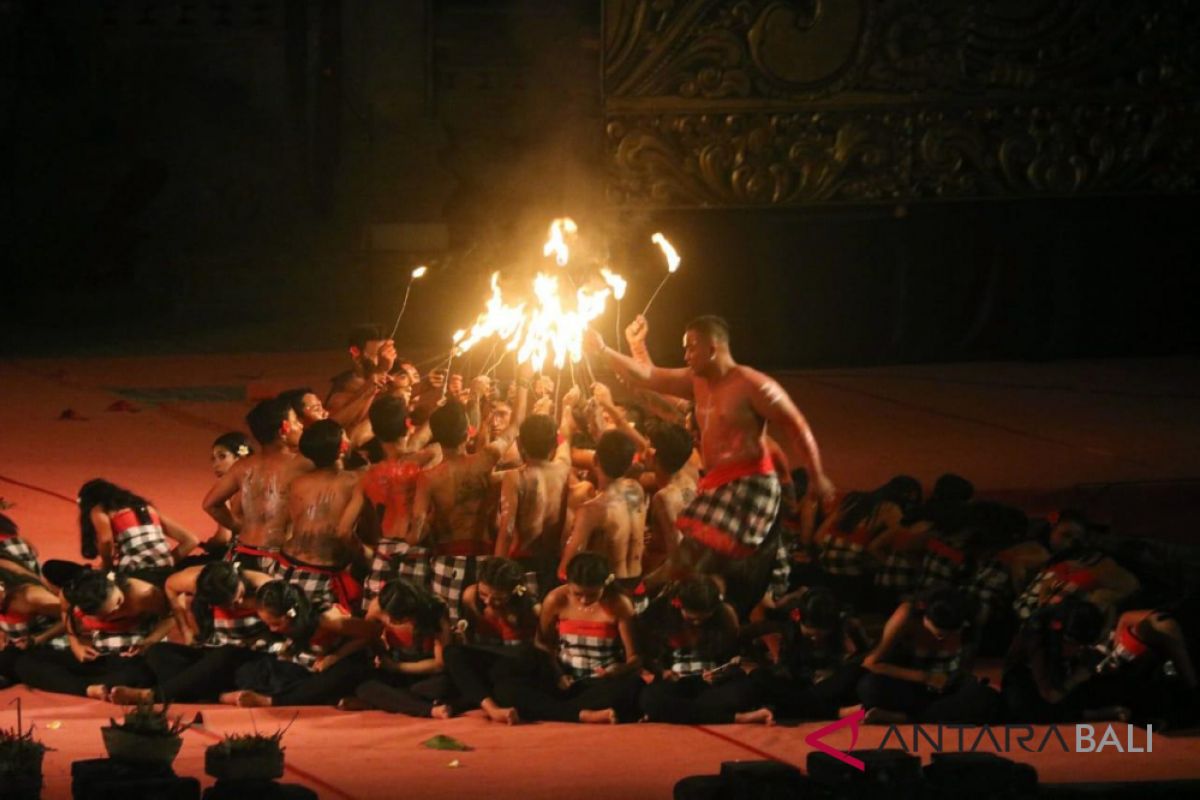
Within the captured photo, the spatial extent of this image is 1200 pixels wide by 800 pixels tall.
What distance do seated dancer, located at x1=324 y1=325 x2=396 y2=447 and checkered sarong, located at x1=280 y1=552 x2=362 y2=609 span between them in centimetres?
188

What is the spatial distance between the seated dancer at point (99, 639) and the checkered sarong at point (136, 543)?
57 cm

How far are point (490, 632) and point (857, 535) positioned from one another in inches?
82.7

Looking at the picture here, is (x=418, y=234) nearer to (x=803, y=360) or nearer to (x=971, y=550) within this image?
(x=803, y=360)

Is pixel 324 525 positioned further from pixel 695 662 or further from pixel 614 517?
pixel 695 662

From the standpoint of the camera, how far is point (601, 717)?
7754mm

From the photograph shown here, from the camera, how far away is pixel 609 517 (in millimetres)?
8742

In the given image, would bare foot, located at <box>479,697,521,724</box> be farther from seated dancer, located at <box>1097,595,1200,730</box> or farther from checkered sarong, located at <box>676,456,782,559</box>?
seated dancer, located at <box>1097,595,1200,730</box>

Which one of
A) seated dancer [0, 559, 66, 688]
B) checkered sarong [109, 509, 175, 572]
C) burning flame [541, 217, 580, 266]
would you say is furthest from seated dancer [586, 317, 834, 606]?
seated dancer [0, 559, 66, 688]

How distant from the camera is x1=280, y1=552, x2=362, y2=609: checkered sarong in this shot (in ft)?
29.2

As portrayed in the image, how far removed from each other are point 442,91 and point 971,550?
1429 cm

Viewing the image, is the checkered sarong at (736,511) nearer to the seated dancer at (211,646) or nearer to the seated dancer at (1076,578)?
the seated dancer at (1076,578)

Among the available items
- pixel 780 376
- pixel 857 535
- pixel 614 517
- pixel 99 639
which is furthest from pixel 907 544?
pixel 780 376

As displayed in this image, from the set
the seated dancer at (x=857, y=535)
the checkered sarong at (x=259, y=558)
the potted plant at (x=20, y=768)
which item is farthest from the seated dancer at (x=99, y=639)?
the seated dancer at (x=857, y=535)

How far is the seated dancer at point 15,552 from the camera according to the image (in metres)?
8.65
